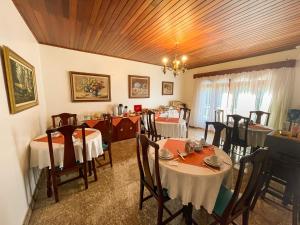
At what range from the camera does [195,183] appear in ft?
4.15

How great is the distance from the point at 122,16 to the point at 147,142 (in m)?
1.90

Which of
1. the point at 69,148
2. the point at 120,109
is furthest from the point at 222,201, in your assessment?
the point at 120,109

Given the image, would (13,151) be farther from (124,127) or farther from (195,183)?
(124,127)

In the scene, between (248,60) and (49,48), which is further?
(248,60)

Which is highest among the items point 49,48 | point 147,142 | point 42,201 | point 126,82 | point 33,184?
point 49,48

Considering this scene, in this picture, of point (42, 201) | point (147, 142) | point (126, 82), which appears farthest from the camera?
point (126, 82)

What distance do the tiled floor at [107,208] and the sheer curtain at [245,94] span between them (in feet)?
9.09

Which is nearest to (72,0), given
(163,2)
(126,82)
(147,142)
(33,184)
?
(163,2)

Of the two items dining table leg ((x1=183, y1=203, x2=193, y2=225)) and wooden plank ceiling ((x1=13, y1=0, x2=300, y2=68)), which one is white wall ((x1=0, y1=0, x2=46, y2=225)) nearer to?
wooden plank ceiling ((x1=13, y1=0, x2=300, y2=68))

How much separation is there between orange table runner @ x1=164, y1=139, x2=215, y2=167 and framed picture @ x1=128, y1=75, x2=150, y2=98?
2.98 metres

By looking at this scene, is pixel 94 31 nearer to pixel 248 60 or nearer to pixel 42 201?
pixel 42 201

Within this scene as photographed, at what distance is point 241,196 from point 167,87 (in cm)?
486

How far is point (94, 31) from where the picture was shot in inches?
99.9

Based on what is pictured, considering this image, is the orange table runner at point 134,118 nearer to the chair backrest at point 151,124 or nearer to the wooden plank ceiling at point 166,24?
the chair backrest at point 151,124
